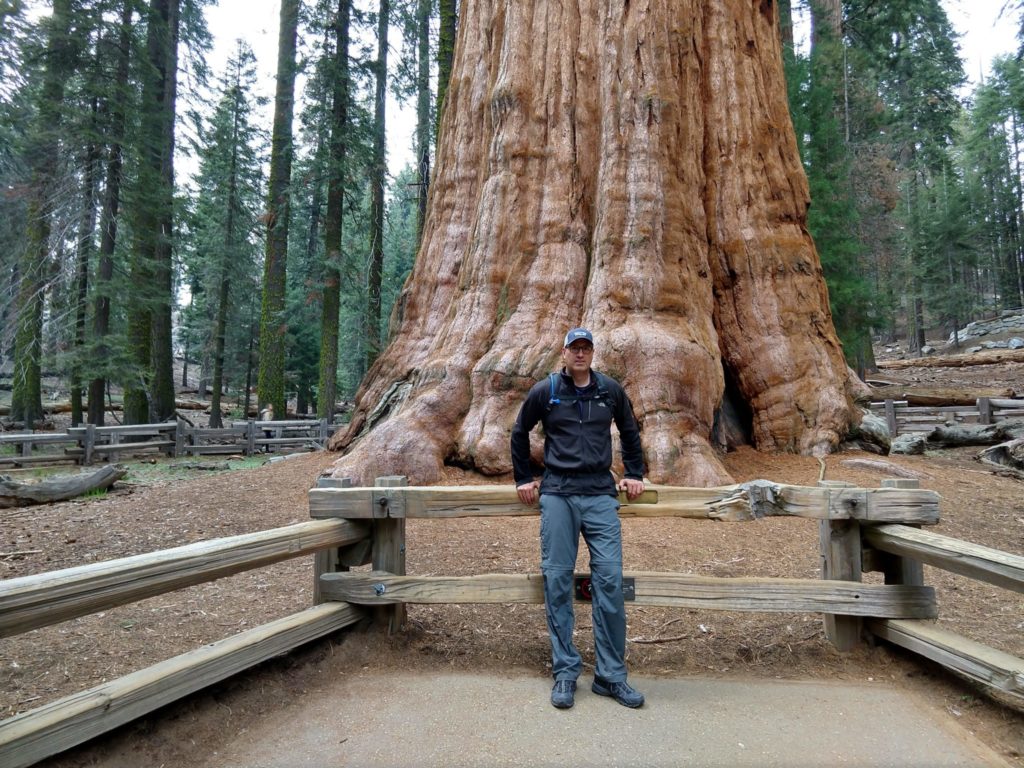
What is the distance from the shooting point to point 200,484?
33.3ft

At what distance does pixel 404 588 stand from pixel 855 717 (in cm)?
265

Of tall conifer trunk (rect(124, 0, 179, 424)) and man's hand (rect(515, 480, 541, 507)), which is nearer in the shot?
man's hand (rect(515, 480, 541, 507))

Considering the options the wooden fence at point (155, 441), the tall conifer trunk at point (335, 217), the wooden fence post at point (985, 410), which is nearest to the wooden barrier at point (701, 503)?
the wooden fence at point (155, 441)

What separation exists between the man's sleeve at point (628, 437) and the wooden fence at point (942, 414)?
13.7 metres

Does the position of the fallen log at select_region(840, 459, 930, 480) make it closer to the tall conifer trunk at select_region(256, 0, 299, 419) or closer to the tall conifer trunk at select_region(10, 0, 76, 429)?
the tall conifer trunk at select_region(256, 0, 299, 419)

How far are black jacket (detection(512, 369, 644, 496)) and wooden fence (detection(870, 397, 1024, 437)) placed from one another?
13.8m

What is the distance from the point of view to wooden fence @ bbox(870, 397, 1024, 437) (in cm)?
1528

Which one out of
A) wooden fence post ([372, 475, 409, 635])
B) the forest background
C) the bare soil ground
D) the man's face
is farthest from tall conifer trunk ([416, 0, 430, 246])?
the man's face

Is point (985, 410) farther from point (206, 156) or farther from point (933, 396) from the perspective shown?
point (206, 156)

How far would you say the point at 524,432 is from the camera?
3.81m

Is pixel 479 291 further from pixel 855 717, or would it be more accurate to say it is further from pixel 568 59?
pixel 855 717

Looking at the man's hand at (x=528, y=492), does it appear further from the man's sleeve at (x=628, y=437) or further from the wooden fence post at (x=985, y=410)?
the wooden fence post at (x=985, y=410)

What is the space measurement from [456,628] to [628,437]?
1892mm

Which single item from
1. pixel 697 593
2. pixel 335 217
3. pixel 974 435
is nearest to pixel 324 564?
pixel 697 593
